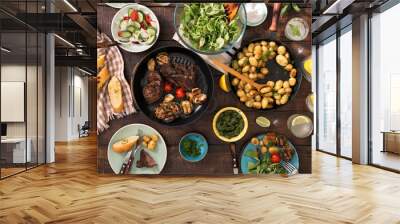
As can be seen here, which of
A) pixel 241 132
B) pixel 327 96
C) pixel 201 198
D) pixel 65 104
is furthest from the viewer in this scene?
→ pixel 65 104

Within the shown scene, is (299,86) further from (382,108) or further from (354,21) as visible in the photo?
(354,21)

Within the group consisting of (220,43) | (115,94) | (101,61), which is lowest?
(115,94)

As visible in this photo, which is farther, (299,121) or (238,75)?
(299,121)

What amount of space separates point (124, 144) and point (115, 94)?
76cm

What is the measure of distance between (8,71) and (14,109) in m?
0.67

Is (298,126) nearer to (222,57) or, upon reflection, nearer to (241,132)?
(241,132)

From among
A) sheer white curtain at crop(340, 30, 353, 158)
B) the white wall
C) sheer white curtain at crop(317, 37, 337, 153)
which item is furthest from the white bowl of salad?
the white wall

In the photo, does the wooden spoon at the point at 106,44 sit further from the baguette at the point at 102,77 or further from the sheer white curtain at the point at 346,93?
the sheer white curtain at the point at 346,93

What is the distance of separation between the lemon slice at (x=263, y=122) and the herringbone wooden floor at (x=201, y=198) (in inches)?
30.8

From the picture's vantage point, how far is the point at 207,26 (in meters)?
5.52

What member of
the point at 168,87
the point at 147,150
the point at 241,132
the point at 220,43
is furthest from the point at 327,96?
the point at 147,150

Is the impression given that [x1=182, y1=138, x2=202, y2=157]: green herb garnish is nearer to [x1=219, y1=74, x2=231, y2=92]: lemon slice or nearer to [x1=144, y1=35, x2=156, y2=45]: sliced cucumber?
[x1=219, y1=74, x2=231, y2=92]: lemon slice

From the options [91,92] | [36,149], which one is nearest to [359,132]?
[36,149]

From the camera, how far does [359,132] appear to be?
7.13 meters
